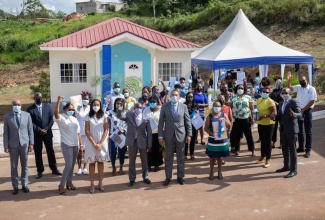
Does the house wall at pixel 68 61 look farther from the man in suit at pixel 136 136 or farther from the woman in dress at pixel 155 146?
the man in suit at pixel 136 136

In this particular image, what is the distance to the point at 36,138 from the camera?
28.6ft

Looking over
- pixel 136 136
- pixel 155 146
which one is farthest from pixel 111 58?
pixel 136 136

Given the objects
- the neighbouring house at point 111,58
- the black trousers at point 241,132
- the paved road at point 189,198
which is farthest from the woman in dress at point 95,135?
the neighbouring house at point 111,58

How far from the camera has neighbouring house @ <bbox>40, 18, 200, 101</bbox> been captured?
18.1m

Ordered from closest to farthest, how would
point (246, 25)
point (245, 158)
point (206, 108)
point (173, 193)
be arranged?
point (173, 193) → point (245, 158) → point (206, 108) → point (246, 25)

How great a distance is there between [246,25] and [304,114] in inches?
383

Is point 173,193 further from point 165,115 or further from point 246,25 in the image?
point 246,25

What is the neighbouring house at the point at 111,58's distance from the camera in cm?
1809

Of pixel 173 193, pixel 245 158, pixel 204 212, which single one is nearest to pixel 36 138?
pixel 173 193

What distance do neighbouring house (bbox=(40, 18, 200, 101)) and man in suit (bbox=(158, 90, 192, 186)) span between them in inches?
392

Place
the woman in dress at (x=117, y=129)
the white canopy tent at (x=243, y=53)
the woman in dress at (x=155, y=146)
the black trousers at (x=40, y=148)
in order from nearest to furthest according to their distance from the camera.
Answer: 1. the woman in dress at (x=155, y=146)
2. the woman in dress at (x=117, y=129)
3. the black trousers at (x=40, y=148)
4. the white canopy tent at (x=243, y=53)

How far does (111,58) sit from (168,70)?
104 inches

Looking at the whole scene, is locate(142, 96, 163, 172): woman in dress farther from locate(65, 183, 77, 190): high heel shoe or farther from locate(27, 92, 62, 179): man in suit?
locate(27, 92, 62, 179): man in suit

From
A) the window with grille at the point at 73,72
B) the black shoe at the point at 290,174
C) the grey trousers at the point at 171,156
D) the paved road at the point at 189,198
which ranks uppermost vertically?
the window with grille at the point at 73,72
